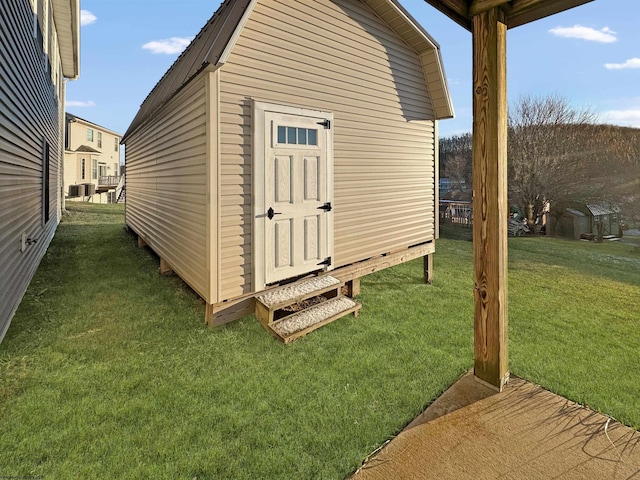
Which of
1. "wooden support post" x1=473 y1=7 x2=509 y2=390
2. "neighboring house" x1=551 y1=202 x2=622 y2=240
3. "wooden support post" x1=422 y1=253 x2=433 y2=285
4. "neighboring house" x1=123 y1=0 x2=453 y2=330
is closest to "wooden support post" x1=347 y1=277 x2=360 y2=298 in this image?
"neighboring house" x1=123 y1=0 x2=453 y2=330

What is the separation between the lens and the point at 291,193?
4.43m

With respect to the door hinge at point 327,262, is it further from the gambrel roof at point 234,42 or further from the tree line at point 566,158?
the tree line at point 566,158

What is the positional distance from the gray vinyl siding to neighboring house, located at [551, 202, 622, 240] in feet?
67.5

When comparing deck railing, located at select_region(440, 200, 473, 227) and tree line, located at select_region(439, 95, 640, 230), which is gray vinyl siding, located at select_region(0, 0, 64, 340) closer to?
deck railing, located at select_region(440, 200, 473, 227)

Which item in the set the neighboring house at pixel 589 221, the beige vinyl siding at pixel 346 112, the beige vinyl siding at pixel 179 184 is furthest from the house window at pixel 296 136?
the neighboring house at pixel 589 221

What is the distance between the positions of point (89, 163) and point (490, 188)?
110ft

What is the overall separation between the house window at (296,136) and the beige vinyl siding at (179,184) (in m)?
0.98

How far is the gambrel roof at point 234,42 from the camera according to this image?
11.6 ft

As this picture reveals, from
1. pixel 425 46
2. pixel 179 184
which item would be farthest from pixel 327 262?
pixel 425 46

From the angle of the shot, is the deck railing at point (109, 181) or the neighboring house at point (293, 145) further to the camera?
the deck railing at point (109, 181)

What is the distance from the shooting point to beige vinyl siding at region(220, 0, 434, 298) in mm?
3936

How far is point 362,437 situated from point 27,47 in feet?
23.2

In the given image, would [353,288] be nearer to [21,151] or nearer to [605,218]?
[21,151]

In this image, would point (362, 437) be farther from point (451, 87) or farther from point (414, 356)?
point (451, 87)
